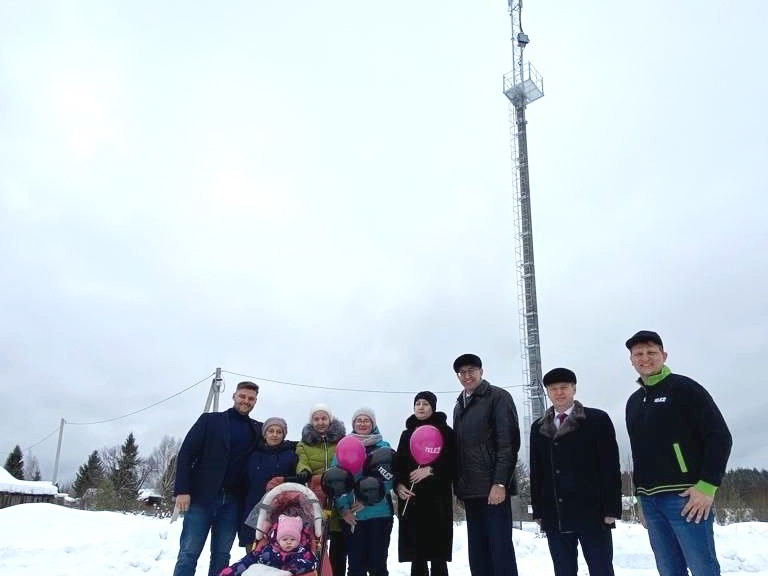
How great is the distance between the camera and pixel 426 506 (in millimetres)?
4984

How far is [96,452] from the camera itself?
193 feet

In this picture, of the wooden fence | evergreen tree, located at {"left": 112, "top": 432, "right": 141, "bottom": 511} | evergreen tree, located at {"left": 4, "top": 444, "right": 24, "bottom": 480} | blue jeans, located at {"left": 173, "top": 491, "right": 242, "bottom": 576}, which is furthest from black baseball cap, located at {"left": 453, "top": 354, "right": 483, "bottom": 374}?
evergreen tree, located at {"left": 4, "top": 444, "right": 24, "bottom": 480}

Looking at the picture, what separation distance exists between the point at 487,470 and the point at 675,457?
154 centimetres

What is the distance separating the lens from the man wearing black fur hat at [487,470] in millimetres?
4664

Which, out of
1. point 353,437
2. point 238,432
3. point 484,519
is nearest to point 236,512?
point 238,432

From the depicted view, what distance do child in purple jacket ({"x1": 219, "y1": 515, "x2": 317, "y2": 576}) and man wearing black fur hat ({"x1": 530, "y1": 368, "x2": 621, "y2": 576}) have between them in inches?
78.4

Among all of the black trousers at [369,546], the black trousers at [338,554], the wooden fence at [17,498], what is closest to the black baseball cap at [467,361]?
the black trousers at [369,546]

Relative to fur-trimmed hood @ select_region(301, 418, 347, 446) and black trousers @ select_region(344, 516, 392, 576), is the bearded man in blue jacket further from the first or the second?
black trousers @ select_region(344, 516, 392, 576)

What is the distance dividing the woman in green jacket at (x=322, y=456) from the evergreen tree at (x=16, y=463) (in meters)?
65.4

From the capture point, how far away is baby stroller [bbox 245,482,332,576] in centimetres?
444

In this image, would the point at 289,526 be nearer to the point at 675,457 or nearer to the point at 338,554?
the point at 338,554

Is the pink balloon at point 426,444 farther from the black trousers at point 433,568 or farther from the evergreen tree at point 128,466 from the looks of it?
the evergreen tree at point 128,466

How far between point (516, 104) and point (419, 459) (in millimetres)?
25093

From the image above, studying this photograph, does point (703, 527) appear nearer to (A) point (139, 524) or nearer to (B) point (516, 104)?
(A) point (139, 524)
